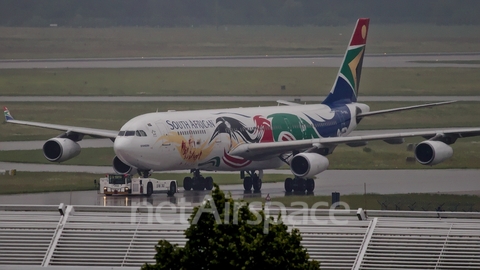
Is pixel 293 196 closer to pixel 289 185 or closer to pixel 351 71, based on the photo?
pixel 289 185

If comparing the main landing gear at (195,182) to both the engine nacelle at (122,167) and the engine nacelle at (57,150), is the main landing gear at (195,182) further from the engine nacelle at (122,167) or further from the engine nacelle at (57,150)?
the engine nacelle at (57,150)

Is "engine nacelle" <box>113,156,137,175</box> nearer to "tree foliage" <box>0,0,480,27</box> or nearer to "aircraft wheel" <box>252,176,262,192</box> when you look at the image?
"aircraft wheel" <box>252,176,262,192</box>

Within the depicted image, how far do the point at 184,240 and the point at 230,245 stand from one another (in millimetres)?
6389

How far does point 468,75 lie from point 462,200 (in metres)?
60.4

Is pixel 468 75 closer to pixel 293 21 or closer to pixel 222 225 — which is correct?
pixel 293 21

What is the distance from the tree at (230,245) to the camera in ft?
62.5

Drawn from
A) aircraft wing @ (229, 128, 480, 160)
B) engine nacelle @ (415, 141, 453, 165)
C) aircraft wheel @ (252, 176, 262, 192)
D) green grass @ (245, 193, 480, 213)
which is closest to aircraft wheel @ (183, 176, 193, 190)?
aircraft wing @ (229, 128, 480, 160)

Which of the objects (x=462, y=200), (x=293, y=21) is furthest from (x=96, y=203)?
(x=293, y=21)

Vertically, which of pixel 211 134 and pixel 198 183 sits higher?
pixel 211 134

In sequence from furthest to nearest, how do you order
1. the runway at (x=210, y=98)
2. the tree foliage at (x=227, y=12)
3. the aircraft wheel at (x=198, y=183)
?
the tree foliage at (x=227, y=12), the runway at (x=210, y=98), the aircraft wheel at (x=198, y=183)

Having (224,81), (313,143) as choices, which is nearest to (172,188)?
(313,143)

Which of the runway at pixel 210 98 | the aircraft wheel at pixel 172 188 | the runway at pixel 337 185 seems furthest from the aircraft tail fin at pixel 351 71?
the runway at pixel 210 98

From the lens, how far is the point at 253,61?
116 metres

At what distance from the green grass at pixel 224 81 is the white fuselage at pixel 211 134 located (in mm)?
38200
